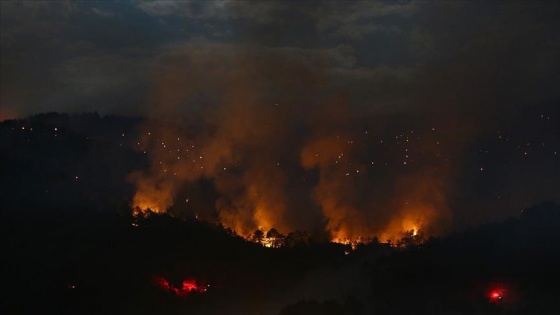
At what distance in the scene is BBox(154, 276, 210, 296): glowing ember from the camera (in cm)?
7114

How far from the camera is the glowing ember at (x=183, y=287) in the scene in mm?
71144

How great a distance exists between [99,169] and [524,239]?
79.4 m

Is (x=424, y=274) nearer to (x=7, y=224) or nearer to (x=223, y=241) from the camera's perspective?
(x=223, y=241)

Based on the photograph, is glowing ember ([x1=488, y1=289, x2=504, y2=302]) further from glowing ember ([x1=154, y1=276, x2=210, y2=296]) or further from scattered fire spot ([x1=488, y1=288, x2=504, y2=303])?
glowing ember ([x1=154, y1=276, x2=210, y2=296])

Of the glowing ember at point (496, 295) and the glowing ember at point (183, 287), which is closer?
the glowing ember at point (496, 295)

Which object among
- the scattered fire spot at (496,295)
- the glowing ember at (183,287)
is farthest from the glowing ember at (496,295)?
the glowing ember at (183,287)

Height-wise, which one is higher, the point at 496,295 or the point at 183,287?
the point at 496,295

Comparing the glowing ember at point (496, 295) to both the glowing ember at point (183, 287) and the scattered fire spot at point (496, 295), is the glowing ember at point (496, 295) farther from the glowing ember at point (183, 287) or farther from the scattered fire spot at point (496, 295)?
the glowing ember at point (183, 287)

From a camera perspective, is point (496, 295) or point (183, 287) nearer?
point (496, 295)

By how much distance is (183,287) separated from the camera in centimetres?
7338

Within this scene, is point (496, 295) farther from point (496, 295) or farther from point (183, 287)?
point (183, 287)

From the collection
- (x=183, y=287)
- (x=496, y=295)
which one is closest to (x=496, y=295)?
(x=496, y=295)

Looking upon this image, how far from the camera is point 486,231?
3305 inches

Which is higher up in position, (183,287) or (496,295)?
(496,295)
